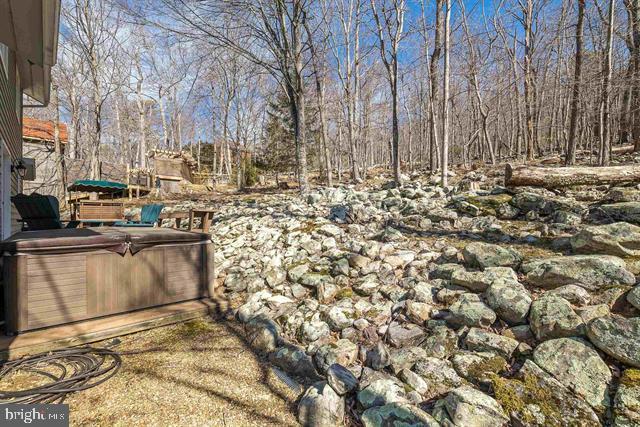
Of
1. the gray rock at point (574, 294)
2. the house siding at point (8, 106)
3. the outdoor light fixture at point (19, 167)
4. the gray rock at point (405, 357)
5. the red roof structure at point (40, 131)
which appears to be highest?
the red roof structure at point (40, 131)

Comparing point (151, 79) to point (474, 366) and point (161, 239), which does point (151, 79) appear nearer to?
point (161, 239)

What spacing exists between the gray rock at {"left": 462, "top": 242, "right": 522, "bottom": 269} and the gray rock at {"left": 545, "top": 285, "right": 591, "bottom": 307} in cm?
64

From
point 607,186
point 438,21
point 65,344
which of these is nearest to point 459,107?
point 438,21

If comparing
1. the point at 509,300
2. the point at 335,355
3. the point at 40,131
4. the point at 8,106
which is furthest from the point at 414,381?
the point at 40,131

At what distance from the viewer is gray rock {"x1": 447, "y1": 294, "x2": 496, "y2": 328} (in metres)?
2.69

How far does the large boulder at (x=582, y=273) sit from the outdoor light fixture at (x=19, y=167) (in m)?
8.50

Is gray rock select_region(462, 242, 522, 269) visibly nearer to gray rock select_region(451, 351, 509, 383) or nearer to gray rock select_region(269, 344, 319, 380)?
gray rock select_region(451, 351, 509, 383)

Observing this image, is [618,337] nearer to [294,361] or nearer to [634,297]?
[634,297]

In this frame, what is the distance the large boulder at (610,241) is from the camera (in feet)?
10.2

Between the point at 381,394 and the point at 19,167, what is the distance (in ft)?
26.7

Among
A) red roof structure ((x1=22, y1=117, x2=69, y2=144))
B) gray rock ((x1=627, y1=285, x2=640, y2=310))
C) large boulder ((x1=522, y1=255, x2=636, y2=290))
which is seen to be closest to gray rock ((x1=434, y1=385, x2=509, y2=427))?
gray rock ((x1=627, y1=285, x2=640, y2=310))

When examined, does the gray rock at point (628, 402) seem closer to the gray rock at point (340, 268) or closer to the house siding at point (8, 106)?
the gray rock at point (340, 268)

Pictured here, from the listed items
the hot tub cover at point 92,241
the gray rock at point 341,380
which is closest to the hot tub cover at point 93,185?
the hot tub cover at point 92,241

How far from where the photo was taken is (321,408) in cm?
217
